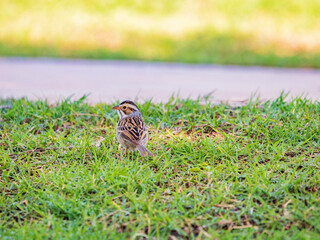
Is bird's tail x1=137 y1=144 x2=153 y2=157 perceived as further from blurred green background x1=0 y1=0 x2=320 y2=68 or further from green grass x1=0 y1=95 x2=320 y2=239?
blurred green background x1=0 y1=0 x2=320 y2=68

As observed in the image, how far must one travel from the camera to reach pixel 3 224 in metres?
4.22

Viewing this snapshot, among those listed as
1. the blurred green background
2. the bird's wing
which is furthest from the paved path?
the bird's wing

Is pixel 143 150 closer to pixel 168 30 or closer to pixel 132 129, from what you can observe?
pixel 132 129

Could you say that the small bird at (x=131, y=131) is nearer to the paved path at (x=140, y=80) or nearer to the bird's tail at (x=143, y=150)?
the bird's tail at (x=143, y=150)

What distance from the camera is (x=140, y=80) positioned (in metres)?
10.0

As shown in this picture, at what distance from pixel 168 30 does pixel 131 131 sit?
32.2 feet

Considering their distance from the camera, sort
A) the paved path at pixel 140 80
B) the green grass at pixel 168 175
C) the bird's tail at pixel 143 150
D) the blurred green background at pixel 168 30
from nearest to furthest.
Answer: the green grass at pixel 168 175
the bird's tail at pixel 143 150
the paved path at pixel 140 80
the blurred green background at pixel 168 30

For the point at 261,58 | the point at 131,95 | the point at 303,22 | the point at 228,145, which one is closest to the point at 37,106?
the point at 131,95

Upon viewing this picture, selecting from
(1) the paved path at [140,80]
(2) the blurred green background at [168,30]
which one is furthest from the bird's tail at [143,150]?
(2) the blurred green background at [168,30]

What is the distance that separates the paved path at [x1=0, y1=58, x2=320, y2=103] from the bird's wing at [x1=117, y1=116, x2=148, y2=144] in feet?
7.13

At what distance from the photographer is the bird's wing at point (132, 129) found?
202 inches

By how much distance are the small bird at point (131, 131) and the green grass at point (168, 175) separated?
0.41 feet

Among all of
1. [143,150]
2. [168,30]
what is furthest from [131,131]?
[168,30]

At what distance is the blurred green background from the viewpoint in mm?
12469
